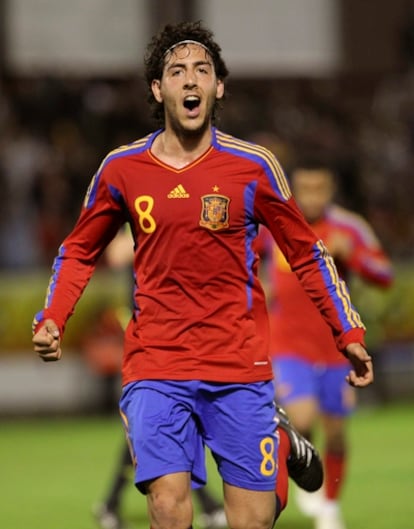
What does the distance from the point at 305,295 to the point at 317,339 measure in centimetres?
30

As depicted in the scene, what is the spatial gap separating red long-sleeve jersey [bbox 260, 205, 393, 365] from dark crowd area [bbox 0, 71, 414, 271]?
660cm

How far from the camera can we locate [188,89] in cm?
654

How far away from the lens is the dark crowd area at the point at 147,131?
1830cm

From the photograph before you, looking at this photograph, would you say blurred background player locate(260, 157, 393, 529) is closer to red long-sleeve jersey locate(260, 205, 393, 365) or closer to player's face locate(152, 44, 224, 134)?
red long-sleeve jersey locate(260, 205, 393, 365)

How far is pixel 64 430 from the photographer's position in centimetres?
1641

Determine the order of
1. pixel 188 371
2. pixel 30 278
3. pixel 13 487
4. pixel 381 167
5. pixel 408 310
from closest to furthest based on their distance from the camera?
pixel 188 371, pixel 13 487, pixel 30 278, pixel 408 310, pixel 381 167

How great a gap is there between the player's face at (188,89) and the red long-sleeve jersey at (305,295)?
9.43ft

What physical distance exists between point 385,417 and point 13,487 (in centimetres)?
619

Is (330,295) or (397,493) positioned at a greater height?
(330,295)

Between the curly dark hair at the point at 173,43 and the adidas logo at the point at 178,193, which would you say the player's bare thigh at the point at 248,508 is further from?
the curly dark hair at the point at 173,43

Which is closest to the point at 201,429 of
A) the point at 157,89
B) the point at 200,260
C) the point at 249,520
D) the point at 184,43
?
the point at 249,520

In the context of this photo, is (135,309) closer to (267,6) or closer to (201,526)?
(201,526)

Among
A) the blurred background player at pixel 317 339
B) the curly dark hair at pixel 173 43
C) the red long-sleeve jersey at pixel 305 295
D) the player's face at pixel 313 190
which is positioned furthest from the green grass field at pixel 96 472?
the curly dark hair at pixel 173 43

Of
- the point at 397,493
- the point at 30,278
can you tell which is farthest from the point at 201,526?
the point at 30,278
